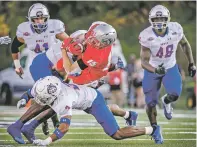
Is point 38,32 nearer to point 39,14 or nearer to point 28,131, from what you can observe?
point 39,14

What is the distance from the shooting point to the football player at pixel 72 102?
6.98 m

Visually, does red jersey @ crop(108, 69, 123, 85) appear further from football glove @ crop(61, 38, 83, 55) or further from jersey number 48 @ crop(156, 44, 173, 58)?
football glove @ crop(61, 38, 83, 55)

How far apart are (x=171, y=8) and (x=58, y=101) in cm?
620

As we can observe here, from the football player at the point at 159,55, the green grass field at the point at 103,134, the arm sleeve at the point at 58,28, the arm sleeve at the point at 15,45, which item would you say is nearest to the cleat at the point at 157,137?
the green grass field at the point at 103,134

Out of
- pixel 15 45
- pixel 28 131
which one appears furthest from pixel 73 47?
pixel 15 45

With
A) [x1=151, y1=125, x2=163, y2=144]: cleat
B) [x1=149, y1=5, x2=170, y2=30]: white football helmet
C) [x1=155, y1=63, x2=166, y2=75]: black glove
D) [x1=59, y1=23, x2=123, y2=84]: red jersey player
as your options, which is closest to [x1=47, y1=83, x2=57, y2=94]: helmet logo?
[x1=59, y1=23, x2=123, y2=84]: red jersey player

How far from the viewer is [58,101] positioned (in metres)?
7.03

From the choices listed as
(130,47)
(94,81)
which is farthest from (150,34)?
(130,47)

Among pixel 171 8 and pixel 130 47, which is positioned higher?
pixel 171 8

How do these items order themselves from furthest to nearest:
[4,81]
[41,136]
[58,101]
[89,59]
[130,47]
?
1. [130,47]
2. [4,81]
3. [41,136]
4. [89,59]
5. [58,101]

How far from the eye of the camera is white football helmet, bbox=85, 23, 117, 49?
23.8 feet

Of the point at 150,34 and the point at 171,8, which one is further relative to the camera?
the point at 171,8

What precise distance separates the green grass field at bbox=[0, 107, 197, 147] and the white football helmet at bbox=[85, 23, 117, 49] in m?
0.95

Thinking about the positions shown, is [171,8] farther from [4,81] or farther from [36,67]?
[36,67]
